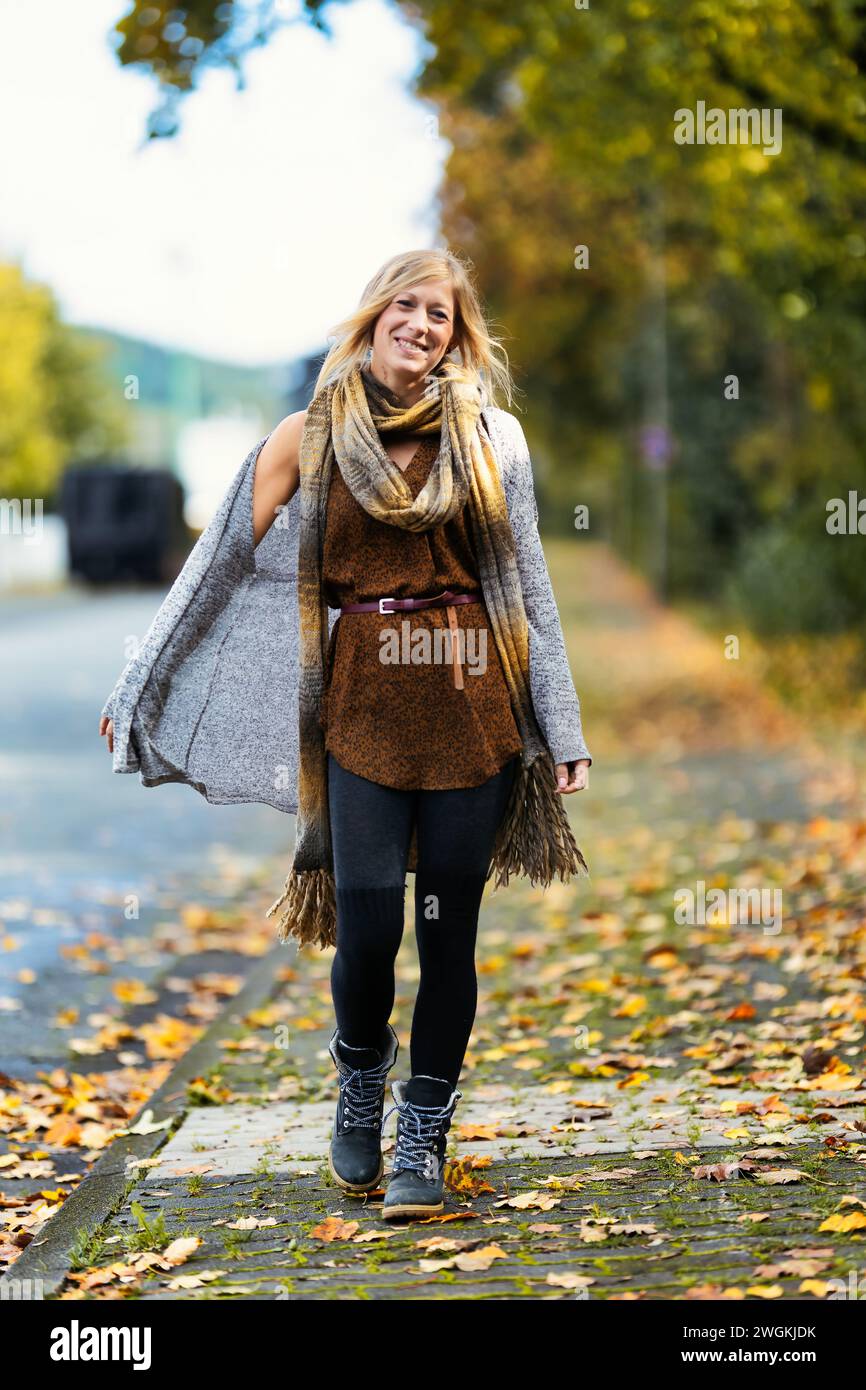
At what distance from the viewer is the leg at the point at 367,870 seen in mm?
4035

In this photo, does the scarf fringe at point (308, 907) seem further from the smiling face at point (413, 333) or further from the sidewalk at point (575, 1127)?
the smiling face at point (413, 333)

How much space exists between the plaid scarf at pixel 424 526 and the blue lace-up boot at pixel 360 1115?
449 mm

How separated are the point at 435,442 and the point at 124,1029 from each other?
11.5 ft

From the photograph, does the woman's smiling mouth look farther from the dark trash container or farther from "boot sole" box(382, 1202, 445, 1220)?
the dark trash container

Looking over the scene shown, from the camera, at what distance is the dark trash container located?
43.5 m

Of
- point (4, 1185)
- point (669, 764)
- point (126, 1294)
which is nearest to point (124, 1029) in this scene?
point (4, 1185)

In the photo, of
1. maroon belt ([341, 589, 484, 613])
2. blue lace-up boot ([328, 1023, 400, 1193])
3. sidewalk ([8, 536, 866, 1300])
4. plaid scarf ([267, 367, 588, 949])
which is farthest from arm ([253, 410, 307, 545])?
sidewalk ([8, 536, 866, 1300])

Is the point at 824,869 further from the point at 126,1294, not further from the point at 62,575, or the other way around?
the point at 62,575

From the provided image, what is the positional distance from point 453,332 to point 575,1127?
2144mm

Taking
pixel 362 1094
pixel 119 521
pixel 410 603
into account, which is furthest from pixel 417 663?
pixel 119 521

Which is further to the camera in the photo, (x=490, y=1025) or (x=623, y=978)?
(x=623, y=978)

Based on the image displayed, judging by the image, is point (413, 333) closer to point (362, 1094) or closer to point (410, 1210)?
point (362, 1094)

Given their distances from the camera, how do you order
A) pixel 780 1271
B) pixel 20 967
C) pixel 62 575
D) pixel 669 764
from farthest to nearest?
pixel 62 575
pixel 669 764
pixel 20 967
pixel 780 1271

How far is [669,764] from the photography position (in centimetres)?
1449
